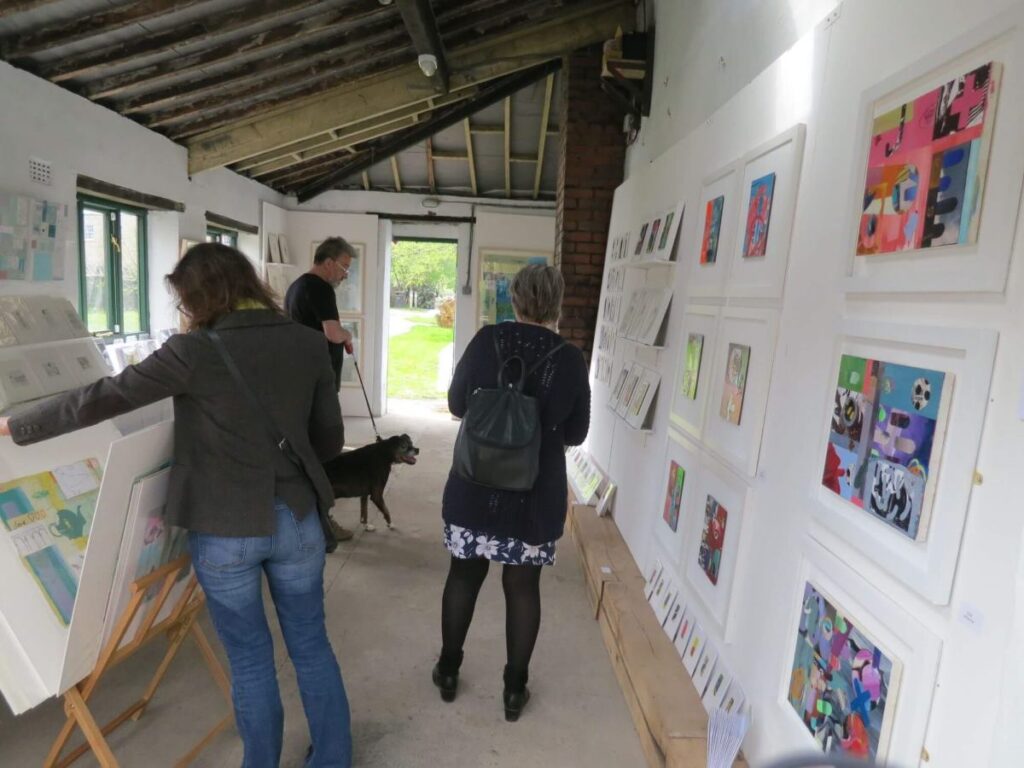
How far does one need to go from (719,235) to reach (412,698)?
217 cm

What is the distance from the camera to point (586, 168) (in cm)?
468

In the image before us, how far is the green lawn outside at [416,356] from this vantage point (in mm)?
11336

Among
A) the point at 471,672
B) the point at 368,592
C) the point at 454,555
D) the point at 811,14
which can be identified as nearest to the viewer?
the point at 811,14

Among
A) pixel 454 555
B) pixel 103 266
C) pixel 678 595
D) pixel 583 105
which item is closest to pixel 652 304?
pixel 678 595

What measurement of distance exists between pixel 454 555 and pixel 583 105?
381 centimetres

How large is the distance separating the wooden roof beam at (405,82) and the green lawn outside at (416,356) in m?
5.43

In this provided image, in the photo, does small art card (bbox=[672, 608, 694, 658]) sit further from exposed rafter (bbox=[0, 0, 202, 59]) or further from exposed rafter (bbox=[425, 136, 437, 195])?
exposed rafter (bbox=[425, 136, 437, 195])

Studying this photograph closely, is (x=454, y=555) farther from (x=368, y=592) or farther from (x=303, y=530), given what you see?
(x=368, y=592)

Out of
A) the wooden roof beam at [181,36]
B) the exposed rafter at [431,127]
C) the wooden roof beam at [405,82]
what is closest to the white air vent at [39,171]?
the wooden roof beam at [181,36]

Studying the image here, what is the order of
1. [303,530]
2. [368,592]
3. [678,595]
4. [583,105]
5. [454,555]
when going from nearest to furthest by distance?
[303,530] → [454,555] → [678,595] → [368,592] → [583,105]

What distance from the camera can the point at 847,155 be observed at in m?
1.52

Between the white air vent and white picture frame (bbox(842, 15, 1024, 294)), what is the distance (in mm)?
3839

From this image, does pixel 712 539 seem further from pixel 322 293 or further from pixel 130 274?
pixel 130 274

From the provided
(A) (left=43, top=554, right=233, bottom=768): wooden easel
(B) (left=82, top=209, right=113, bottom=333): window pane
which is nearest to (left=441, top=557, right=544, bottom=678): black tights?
(A) (left=43, top=554, right=233, bottom=768): wooden easel
